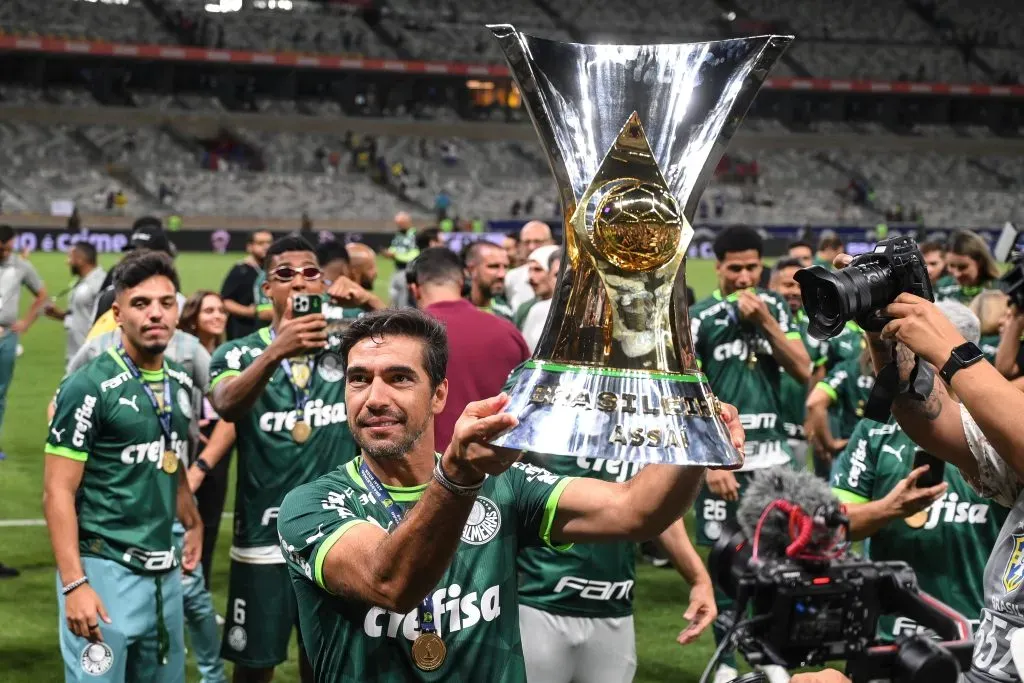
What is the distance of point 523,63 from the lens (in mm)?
2258

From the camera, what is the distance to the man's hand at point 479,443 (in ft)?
6.60

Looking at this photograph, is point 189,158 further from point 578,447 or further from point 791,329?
point 578,447

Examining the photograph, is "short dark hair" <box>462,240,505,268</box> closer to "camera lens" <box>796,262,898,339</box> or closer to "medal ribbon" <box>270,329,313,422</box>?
"medal ribbon" <box>270,329,313,422</box>

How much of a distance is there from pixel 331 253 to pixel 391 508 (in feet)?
17.7

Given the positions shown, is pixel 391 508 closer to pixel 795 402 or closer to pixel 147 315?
pixel 147 315

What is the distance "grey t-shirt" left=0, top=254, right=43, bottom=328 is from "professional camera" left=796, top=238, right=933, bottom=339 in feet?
28.9

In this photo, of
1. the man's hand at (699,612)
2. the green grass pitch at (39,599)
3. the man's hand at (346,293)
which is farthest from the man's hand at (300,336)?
the green grass pitch at (39,599)

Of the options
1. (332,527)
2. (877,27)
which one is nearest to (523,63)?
(332,527)

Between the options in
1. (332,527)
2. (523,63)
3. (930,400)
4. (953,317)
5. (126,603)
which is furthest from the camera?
(126,603)

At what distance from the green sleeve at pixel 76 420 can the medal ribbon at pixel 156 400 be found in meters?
0.17

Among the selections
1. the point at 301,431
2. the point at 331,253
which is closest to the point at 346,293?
the point at 301,431

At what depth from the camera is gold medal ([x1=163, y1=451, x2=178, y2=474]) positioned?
4617 mm

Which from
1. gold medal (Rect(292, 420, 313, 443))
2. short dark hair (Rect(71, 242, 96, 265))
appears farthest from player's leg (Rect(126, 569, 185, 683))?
short dark hair (Rect(71, 242, 96, 265))

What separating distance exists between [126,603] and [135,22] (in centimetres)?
4399
